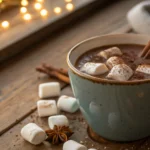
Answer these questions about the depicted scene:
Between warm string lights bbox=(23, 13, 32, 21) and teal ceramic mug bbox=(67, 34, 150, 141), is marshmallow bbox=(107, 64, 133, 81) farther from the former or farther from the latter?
warm string lights bbox=(23, 13, 32, 21)

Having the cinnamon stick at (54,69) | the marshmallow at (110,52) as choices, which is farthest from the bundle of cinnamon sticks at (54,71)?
the marshmallow at (110,52)

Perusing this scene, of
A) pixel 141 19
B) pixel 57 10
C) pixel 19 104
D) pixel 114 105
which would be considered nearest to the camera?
pixel 114 105

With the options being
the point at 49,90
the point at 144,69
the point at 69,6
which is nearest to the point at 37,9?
the point at 69,6

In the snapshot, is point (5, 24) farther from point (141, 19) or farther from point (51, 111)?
point (51, 111)

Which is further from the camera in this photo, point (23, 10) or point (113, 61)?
point (23, 10)

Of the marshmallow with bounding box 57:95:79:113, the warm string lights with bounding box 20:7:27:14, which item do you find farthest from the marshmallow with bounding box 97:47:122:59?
the warm string lights with bounding box 20:7:27:14

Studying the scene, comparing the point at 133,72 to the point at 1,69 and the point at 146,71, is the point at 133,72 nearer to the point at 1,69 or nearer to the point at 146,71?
the point at 146,71
